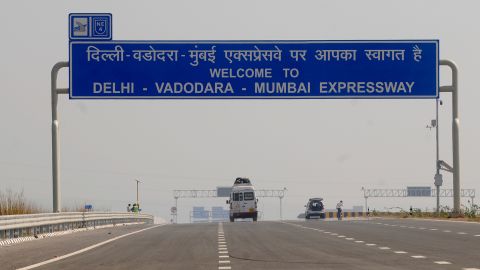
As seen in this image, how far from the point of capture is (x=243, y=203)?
255 feet

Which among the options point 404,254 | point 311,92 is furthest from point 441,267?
point 311,92

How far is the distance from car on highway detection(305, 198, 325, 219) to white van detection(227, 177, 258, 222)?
442 inches

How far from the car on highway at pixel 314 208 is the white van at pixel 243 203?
11224 millimetres

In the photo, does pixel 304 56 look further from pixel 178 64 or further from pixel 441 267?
pixel 441 267

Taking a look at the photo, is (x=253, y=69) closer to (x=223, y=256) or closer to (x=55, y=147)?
(x=55, y=147)

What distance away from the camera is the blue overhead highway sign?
41.5 m

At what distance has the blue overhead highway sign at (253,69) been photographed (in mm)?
41531

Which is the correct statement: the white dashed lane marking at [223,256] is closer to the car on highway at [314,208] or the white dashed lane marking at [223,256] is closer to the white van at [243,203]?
the white van at [243,203]

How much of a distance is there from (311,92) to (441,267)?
26.2m

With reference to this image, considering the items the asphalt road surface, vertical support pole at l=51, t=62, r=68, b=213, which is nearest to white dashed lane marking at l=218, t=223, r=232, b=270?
the asphalt road surface

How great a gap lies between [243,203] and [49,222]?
44.3 metres

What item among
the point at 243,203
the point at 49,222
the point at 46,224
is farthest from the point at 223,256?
the point at 243,203

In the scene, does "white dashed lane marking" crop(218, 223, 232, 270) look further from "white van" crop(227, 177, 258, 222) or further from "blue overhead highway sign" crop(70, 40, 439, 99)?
"white van" crop(227, 177, 258, 222)

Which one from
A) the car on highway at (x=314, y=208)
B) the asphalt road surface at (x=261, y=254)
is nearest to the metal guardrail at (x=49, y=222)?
the asphalt road surface at (x=261, y=254)
